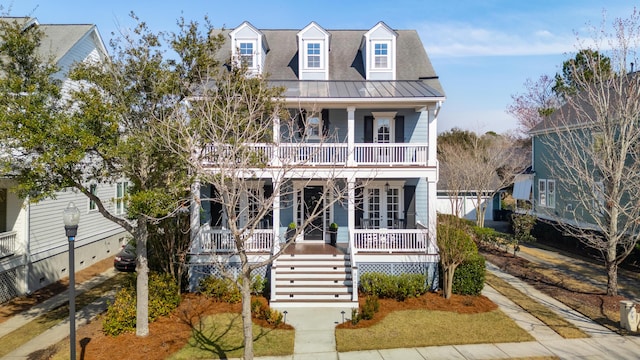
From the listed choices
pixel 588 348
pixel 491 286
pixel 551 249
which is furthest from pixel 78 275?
pixel 551 249

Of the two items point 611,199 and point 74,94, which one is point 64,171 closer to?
point 74,94

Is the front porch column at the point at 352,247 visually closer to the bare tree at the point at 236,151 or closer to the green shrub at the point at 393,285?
the green shrub at the point at 393,285

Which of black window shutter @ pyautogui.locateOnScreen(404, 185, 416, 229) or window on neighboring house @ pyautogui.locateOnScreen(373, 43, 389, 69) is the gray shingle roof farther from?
black window shutter @ pyautogui.locateOnScreen(404, 185, 416, 229)

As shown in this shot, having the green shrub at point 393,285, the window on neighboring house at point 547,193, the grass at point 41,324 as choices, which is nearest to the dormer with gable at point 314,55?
the green shrub at point 393,285

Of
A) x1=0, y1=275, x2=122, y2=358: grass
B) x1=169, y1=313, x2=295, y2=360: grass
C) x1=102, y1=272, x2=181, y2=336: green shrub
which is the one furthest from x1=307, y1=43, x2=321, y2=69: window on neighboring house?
x1=0, y1=275, x2=122, y2=358: grass

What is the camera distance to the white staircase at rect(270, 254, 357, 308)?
44.2 ft

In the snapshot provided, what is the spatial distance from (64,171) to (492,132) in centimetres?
5972

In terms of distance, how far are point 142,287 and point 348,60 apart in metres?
13.8

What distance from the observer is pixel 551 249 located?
23.2m

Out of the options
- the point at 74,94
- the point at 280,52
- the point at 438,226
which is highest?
the point at 280,52

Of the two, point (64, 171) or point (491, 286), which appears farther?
point (491, 286)

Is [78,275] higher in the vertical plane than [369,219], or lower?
lower

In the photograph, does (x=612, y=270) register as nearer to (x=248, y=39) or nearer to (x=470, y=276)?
(x=470, y=276)

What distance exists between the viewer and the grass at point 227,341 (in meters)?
10.2
